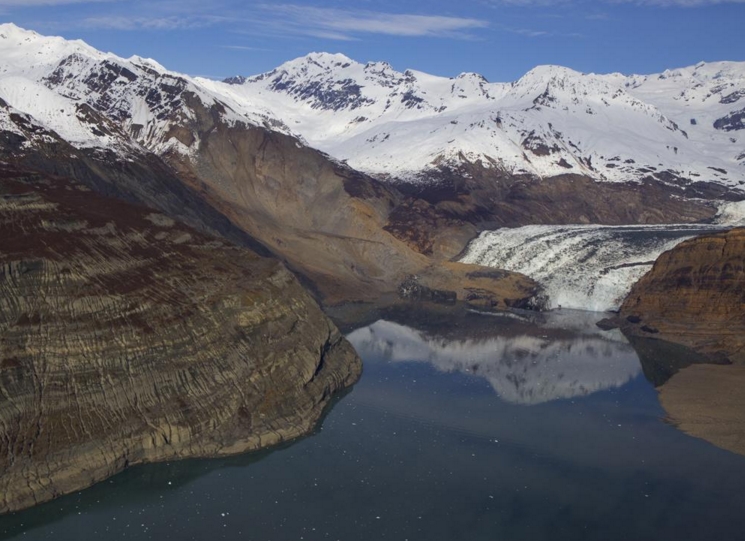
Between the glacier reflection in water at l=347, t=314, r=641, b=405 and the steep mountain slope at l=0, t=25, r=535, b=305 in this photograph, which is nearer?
the glacier reflection in water at l=347, t=314, r=641, b=405

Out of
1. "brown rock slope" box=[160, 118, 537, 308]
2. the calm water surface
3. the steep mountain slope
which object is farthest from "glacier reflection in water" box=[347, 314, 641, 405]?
the steep mountain slope

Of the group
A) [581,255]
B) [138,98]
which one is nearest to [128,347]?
[581,255]

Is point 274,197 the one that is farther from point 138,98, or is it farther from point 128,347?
point 128,347

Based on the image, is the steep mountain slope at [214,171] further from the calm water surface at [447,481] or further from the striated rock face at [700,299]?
the calm water surface at [447,481]

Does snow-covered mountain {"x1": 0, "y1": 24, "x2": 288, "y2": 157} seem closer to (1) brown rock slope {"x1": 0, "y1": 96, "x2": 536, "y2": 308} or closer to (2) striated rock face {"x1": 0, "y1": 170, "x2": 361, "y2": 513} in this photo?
(1) brown rock slope {"x1": 0, "y1": 96, "x2": 536, "y2": 308}

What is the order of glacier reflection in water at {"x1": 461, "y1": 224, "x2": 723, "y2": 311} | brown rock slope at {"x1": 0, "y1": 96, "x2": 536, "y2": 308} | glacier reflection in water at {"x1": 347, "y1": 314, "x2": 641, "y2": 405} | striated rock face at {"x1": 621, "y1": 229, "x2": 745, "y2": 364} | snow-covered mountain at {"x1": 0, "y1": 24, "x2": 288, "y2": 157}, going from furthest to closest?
snow-covered mountain at {"x1": 0, "y1": 24, "x2": 288, "y2": 157}
glacier reflection in water at {"x1": 461, "y1": 224, "x2": 723, "y2": 311}
brown rock slope at {"x1": 0, "y1": 96, "x2": 536, "y2": 308}
striated rock face at {"x1": 621, "y1": 229, "x2": 745, "y2": 364}
glacier reflection in water at {"x1": 347, "y1": 314, "x2": 641, "y2": 405}

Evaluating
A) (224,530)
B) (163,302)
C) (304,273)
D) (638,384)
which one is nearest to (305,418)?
(163,302)

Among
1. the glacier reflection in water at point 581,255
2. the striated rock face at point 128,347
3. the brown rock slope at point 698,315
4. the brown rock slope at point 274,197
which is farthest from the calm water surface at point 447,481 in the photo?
the brown rock slope at point 274,197
